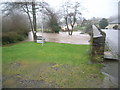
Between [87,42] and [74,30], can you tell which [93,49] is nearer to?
[87,42]

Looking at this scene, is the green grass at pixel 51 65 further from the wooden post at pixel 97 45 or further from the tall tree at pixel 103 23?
the tall tree at pixel 103 23

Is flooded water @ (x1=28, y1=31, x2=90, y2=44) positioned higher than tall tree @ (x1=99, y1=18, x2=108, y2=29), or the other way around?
tall tree @ (x1=99, y1=18, x2=108, y2=29)

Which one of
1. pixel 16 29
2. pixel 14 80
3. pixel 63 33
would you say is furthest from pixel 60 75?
pixel 16 29

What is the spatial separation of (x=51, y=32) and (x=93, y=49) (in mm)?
692

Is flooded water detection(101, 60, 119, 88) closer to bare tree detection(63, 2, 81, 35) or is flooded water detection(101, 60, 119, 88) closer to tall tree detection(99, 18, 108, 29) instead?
tall tree detection(99, 18, 108, 29)

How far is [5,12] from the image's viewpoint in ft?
3.41

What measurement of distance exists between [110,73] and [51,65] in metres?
0.71

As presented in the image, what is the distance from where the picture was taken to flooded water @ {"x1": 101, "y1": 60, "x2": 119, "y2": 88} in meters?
0.91

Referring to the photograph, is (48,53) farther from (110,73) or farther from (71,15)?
(110,73)

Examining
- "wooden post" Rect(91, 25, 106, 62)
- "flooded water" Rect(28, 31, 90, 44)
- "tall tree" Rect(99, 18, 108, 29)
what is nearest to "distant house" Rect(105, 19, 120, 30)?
"tall tree" Rect(99, 18, 108, 29)

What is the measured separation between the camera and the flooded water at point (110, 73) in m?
A: 0.91

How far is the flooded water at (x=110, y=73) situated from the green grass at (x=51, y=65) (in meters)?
0.06

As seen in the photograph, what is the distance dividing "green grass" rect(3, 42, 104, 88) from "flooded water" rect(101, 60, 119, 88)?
0.21 ft

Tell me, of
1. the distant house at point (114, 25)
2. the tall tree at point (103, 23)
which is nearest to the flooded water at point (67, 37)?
the tall tree at point (103, 23)
